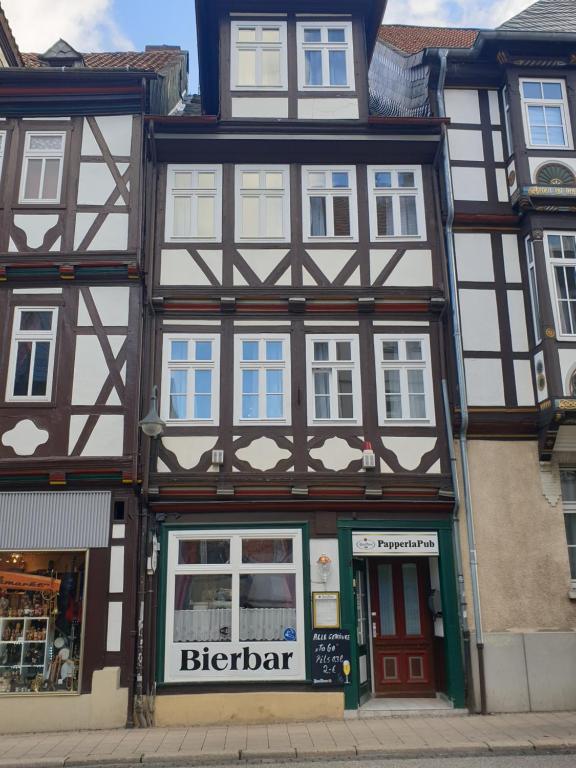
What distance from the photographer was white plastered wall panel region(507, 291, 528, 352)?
1338 cm

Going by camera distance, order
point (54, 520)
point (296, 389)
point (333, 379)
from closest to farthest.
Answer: point (54, 520) → point (296, 389) → point (333, 379)

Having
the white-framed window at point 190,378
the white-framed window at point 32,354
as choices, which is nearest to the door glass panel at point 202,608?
the white-framed window at point 190,378

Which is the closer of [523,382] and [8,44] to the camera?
[523,382]

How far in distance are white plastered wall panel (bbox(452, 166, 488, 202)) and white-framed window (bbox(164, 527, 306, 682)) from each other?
24.0ft

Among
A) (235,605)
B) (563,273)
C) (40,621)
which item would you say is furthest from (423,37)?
(40,621)

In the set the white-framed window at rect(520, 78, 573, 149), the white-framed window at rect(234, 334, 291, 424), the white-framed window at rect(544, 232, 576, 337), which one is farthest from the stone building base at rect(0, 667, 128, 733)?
the white-framed window at rect(520, 78, 573, 149)

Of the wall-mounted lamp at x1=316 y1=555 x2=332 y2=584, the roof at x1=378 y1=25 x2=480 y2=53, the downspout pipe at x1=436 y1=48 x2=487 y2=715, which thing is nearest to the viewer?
the downspout pipe at x1=436 y1=48 x2=487 y2=715

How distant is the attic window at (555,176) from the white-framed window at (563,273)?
1035mm

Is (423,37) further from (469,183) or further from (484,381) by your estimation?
(484,381)

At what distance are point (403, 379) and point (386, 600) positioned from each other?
4089 millimetres

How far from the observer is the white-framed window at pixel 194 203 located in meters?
14.0

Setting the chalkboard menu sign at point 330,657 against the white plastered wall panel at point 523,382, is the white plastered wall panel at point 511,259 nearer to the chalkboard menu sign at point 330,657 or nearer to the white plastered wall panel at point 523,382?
the white plastered wall panel at point 523,382

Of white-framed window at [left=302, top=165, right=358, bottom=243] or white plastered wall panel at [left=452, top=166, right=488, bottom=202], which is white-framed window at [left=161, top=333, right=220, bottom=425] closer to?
white-framed window at [left=302, top=165, right=358, bottom=243]

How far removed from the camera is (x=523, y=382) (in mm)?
13172
